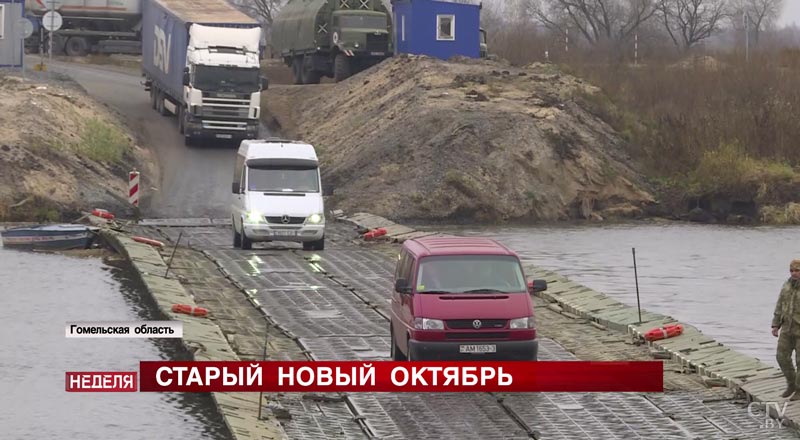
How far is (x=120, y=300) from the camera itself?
36.0 metres

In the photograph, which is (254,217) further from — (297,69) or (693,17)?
(693,17)

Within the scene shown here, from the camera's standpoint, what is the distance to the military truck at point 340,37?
70812 mm

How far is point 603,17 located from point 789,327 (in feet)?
316

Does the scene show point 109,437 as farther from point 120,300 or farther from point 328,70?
point 328,70

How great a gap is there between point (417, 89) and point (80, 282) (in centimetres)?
2590

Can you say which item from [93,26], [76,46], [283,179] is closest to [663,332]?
[283,179]

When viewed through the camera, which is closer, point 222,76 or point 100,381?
point 100,381

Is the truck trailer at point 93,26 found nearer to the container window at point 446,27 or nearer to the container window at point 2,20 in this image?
the container window at point 2,20

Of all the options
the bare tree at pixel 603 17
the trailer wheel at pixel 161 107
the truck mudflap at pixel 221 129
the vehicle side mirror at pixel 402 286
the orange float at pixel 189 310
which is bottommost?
the orange float at pixel 189 310

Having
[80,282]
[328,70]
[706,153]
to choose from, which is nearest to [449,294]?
[80,282]

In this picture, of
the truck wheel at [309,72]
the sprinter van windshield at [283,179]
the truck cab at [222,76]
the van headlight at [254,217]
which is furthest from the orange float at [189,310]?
the truck wheel at [309,72]

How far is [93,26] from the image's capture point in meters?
81.1

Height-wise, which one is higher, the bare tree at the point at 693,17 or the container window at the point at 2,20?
the bare tree at the point at 693,17

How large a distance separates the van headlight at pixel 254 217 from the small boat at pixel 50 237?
21.7 ft
